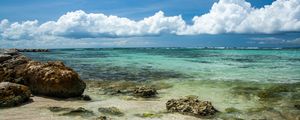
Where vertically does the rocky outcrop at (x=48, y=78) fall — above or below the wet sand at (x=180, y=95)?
above

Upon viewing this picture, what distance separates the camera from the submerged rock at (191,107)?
10.4m

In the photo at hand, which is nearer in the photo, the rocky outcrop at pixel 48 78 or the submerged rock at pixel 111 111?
the submerged rock at pixel 111 111

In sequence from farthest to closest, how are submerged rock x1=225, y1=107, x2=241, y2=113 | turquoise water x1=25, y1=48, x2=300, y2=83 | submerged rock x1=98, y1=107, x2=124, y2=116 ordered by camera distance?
turquoise water x1=25, y1=48, x2=300, y2=83 → submerged rock x1=225, y1=107, x2=241, y2=113 → submerged rock x1=98, y1=107, x2=124, y2=116

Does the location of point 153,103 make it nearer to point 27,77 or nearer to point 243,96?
point 243,96

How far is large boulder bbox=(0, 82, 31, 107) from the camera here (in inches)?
413

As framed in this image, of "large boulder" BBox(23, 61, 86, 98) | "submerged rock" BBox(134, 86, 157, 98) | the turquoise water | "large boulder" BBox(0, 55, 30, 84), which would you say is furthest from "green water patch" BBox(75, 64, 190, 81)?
"large boulder" BBox(23, 61, 86, 98)

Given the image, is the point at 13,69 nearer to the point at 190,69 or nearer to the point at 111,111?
the point at 111,111

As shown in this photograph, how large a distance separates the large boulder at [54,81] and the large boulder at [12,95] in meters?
1.26

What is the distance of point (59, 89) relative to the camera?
40.8 feet

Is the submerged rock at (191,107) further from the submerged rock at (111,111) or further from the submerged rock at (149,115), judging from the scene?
the submerged rock at (111,111)

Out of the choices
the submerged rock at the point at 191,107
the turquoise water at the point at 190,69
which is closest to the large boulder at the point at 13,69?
the turquoise water at the point at 190,69

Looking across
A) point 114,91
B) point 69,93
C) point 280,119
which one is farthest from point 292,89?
point 69,93

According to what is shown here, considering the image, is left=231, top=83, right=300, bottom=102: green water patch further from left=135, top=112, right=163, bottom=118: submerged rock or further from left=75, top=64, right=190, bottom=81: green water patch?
left=75, top=64, right=190, bottom=81: green water patch

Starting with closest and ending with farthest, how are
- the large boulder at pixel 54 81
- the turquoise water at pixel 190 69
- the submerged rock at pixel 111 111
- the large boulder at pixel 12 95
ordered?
the submerged rock at pixel 111 111 → the large boulder at pixel 12 95 → the large boulder at pixel 54 81 → the turquoise water at pixel 190 69
